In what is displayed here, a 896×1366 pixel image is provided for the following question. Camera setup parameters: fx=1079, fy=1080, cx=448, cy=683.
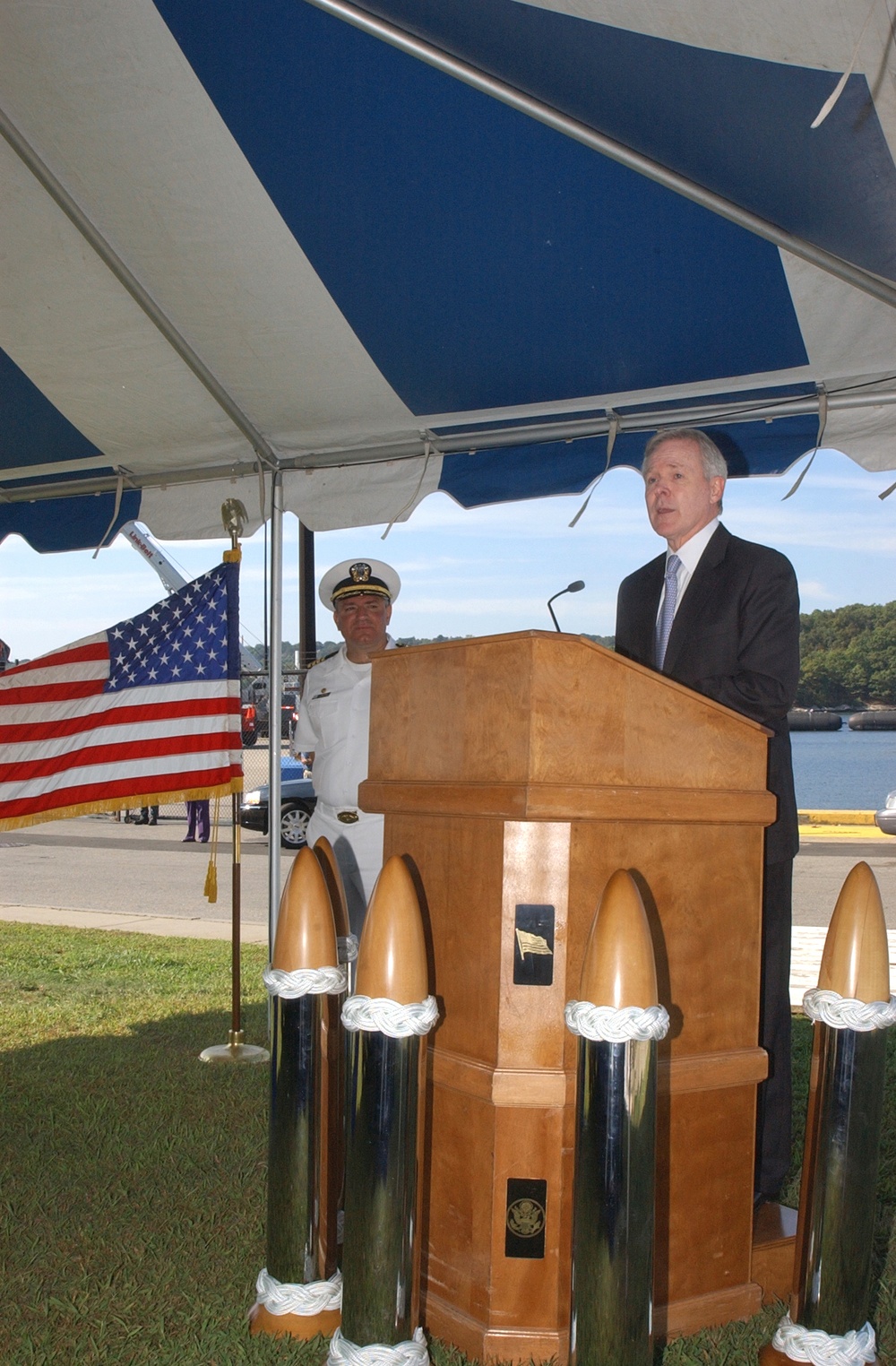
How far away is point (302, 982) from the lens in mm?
1985

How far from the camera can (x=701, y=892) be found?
2.01 meters

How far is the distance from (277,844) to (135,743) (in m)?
0.74

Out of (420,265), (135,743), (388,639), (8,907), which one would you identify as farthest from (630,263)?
(8,907)

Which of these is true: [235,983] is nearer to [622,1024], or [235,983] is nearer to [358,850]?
[358,850]

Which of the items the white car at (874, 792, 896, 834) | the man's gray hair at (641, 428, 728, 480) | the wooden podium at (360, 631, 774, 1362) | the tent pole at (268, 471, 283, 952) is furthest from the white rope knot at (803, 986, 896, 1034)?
the white car at (874, 792, 896, 834)

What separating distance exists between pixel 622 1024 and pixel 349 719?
2.63m

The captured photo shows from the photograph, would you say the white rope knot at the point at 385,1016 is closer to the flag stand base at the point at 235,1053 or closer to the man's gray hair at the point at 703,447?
the man's gray hair at the point at 703,447

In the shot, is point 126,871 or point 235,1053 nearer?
point 235,1053

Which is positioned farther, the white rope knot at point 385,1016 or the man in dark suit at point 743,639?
the man in dark suit at point 743,639

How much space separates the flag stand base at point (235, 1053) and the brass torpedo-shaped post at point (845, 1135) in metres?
2.96

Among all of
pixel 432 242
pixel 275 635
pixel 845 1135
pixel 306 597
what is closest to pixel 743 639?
pixel 845 1135

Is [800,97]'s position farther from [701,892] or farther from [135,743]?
[135,743]

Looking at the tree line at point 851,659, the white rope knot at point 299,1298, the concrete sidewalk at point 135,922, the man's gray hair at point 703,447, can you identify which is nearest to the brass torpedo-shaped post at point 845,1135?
the white rope knot at point 299,1298

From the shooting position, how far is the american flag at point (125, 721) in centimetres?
431
